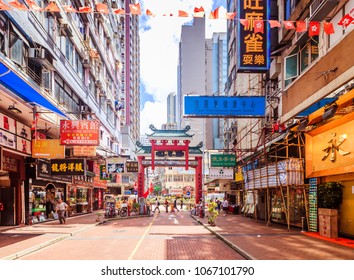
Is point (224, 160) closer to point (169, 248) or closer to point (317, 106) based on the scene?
point (317, 106)

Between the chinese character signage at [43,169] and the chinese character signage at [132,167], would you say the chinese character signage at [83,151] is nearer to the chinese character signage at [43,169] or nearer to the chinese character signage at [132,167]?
the chinese character signage at [43,169]

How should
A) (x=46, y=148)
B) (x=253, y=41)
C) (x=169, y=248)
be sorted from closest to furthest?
1. (x=169, y=248)
2. (x=46, y=148)
3. (x=253, y=41)

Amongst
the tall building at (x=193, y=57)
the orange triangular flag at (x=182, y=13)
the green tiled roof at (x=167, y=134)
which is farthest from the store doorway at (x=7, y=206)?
the tall building at (x=193, y=57)

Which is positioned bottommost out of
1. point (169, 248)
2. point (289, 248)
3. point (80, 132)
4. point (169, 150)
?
point (169, 248)

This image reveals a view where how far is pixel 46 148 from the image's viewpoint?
20.4 meters

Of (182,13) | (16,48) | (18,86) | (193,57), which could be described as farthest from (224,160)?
(193,57)

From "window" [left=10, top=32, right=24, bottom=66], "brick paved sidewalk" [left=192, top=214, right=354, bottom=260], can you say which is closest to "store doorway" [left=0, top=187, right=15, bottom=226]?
"window" [left=10, top=32, right=24, bottom=66]

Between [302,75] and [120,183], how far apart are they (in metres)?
60.1

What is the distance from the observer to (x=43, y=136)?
2492cm

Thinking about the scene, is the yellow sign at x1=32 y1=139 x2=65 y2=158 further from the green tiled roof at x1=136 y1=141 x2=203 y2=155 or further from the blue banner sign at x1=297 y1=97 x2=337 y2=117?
the green tiled roof at x1=136 y1=141 x2=203 y2=155

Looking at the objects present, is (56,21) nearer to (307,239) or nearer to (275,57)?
(275,57)

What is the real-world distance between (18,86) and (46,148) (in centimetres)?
416

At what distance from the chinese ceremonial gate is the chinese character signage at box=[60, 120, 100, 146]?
24.4 metres

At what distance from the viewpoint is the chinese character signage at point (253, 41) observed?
2266cm
